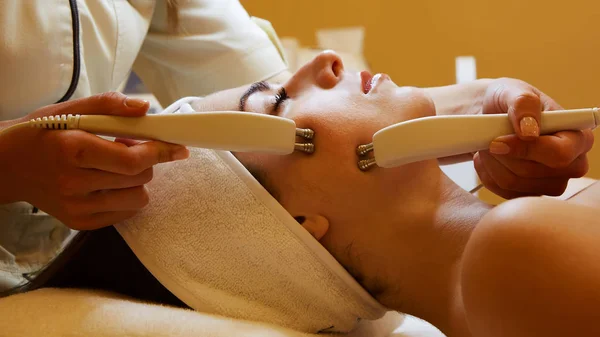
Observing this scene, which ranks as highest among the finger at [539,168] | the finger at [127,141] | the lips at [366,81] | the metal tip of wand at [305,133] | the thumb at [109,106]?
the thumb at [109,106]

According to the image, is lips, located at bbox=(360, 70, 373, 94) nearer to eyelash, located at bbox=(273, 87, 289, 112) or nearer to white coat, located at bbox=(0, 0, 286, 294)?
eyelash, located at bbox=(273, 87, 289, 112)

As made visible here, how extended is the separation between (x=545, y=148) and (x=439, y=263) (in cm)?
18

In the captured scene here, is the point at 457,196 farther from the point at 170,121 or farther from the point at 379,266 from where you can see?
the point at 170,121

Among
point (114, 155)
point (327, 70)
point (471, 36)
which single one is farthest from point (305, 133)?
point (471, 36)

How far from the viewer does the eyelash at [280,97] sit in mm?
771

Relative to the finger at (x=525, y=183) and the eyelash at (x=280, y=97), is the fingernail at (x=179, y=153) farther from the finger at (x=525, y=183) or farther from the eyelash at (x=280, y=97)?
the finger at (x=525, y=183)

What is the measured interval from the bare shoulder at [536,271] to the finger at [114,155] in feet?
1.14

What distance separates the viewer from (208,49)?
1.16 meters

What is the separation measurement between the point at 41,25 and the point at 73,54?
67 mm

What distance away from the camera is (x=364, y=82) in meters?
0.79

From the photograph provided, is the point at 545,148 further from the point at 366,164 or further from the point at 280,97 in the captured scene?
the point at 280,97

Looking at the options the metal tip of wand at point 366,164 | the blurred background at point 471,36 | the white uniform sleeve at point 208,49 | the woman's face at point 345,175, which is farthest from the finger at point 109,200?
the blurred background at point 471,36

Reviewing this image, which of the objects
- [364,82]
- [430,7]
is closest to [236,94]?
[364,82]

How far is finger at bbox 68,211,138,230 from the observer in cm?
68
